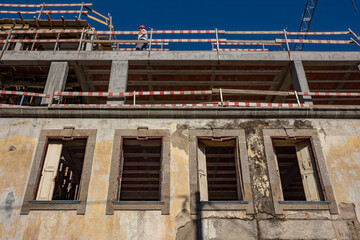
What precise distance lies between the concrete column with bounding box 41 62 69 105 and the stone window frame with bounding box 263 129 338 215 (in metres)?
7.66

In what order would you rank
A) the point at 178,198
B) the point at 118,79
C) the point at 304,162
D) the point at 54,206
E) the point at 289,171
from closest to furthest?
the point at 54,206 < the point at 178,198 < the point at 304,162 < the point at 118,79 < the point at 289,171

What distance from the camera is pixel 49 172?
29.8 ft

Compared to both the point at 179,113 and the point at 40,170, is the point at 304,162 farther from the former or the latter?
the point at 40,170

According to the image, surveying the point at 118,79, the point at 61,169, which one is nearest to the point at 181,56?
the point at 118,79

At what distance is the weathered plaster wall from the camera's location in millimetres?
8055

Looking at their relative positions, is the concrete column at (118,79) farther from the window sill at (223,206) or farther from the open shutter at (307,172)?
the open shutter at (307,172)

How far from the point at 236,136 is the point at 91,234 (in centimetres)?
519

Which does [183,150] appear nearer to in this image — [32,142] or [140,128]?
[140,128]

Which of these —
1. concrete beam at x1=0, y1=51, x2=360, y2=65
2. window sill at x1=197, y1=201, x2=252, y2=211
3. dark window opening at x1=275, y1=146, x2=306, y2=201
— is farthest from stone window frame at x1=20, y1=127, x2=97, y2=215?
dark window opening at x1=275, y1=146, x2=306, y2=201

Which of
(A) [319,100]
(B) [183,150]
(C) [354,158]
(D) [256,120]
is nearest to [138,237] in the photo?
(B) [183,150]

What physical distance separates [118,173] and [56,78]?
5.06 m

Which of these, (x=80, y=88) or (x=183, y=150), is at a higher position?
(x=80, y=88)

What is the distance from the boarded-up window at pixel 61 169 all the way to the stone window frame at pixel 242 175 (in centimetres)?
343

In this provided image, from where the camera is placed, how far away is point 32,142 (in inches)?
373
